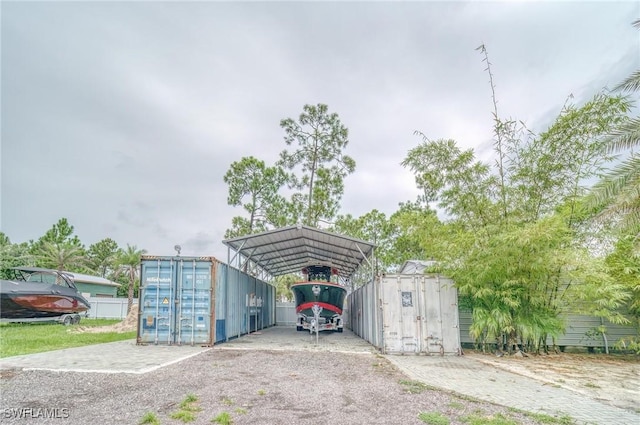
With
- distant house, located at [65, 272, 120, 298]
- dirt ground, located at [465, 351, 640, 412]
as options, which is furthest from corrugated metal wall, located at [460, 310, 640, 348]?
distant house, located at [65, 272, 120, 298]

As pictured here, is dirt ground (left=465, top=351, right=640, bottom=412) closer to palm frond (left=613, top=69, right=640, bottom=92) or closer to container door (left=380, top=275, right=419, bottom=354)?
container door (left=380, top=275, right=419, bottom=354)

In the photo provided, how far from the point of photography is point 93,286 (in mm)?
31469

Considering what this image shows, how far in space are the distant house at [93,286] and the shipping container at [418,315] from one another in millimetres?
27708

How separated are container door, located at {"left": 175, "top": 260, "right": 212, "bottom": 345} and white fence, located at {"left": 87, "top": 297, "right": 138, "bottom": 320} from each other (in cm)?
1705

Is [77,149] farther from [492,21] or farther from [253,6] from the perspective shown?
[492,21]

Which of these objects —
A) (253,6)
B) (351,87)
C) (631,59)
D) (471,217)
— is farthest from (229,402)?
(351,87)

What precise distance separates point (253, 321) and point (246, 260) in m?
2.57

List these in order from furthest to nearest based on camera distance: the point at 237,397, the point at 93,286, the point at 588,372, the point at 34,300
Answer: the point at 93,286, the point at 34,300, the point at 588,372, the point at 237,397

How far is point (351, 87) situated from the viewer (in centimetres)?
1166

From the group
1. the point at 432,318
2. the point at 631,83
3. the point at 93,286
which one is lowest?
the point at 432,318

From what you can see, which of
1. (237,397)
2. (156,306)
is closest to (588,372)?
(237,397)

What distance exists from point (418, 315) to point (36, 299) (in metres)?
15.6

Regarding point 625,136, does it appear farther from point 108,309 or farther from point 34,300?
point 108,309

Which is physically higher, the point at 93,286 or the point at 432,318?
the point at 93,286
